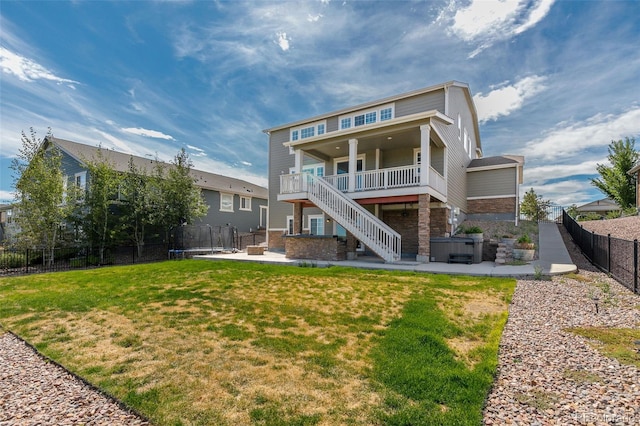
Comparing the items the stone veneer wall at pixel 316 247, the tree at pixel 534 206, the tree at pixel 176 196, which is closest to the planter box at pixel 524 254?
the stone veneer wall at pixel 316 247

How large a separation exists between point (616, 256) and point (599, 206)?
4361cm

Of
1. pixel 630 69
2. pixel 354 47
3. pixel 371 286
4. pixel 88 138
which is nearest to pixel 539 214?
pixel 630 69

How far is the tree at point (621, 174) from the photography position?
2322cm

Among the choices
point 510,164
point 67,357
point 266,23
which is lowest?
point 67,357

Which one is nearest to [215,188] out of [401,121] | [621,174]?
[401,121]

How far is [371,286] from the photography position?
23.0 ft

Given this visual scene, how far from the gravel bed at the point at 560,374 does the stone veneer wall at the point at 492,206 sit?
12.4 metres

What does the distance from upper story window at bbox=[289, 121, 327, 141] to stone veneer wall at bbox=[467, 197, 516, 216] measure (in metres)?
10.4

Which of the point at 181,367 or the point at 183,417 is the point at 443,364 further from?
the point at 181,367

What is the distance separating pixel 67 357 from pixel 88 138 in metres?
20.3

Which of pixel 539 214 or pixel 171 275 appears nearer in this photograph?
pixel 171 275

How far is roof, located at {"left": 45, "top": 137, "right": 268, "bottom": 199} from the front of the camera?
1722 cm

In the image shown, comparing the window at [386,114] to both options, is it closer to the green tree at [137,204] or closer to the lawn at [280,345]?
the lawn at [280,345]

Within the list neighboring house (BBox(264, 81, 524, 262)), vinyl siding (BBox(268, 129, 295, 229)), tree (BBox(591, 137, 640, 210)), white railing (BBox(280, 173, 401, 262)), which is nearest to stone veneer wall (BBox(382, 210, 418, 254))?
neighboring house (BBox(264, 81, 524, 262))
